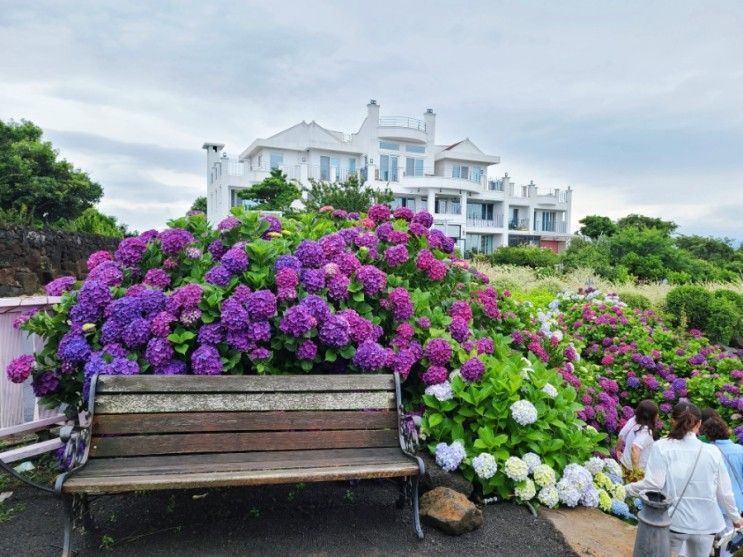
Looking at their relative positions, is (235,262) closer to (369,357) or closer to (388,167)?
(369,357)

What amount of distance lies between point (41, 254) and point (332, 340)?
10.8 meters

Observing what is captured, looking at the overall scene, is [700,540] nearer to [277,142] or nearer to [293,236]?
[293,236]

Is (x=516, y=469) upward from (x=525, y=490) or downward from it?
upward

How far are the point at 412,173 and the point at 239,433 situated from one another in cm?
4228

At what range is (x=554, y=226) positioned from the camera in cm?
5041

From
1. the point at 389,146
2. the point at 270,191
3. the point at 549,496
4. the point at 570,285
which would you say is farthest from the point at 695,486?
the point at 389,146

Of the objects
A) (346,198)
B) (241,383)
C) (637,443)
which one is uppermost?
(346,198)

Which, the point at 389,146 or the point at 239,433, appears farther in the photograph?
the point at 389,146

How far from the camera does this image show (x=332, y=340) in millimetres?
3465

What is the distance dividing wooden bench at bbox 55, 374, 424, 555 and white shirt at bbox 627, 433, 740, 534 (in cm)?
159

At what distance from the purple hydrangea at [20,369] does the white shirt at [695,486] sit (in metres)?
3.87

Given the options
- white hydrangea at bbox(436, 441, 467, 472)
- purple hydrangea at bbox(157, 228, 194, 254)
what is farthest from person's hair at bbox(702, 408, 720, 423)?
purple hydrangea at bbox(157, 228, 194, 254)

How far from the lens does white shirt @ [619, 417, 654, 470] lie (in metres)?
4.77

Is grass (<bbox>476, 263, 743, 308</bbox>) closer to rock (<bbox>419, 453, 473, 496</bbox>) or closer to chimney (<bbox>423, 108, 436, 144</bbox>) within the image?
rock (<bbox>419, 453, 473, 496</bbox>)
